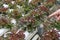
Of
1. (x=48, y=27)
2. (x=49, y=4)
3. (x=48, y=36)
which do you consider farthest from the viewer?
(x=49, y=4)

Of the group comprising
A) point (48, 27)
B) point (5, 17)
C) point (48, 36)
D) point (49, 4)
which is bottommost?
point (48, 36)

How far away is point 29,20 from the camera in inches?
203

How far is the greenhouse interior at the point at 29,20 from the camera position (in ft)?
15.6

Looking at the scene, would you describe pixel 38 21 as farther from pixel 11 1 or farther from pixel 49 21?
pixel 11 1

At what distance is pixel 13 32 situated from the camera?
4.72 m

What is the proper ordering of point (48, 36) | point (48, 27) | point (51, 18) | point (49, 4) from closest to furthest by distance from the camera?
point (48, 36)
point (48, 27)
point (51, 18)
point (49, 4)

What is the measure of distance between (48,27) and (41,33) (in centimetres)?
26

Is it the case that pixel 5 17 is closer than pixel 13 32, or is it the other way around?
pixel 13 32

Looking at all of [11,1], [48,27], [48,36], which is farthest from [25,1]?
[48,36]

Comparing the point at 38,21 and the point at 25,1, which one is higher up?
the point at 25,1

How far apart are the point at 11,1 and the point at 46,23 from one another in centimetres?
150

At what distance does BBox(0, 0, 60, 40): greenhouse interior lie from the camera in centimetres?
476

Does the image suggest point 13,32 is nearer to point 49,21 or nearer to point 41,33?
point 41,33

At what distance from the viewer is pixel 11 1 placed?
634cm
